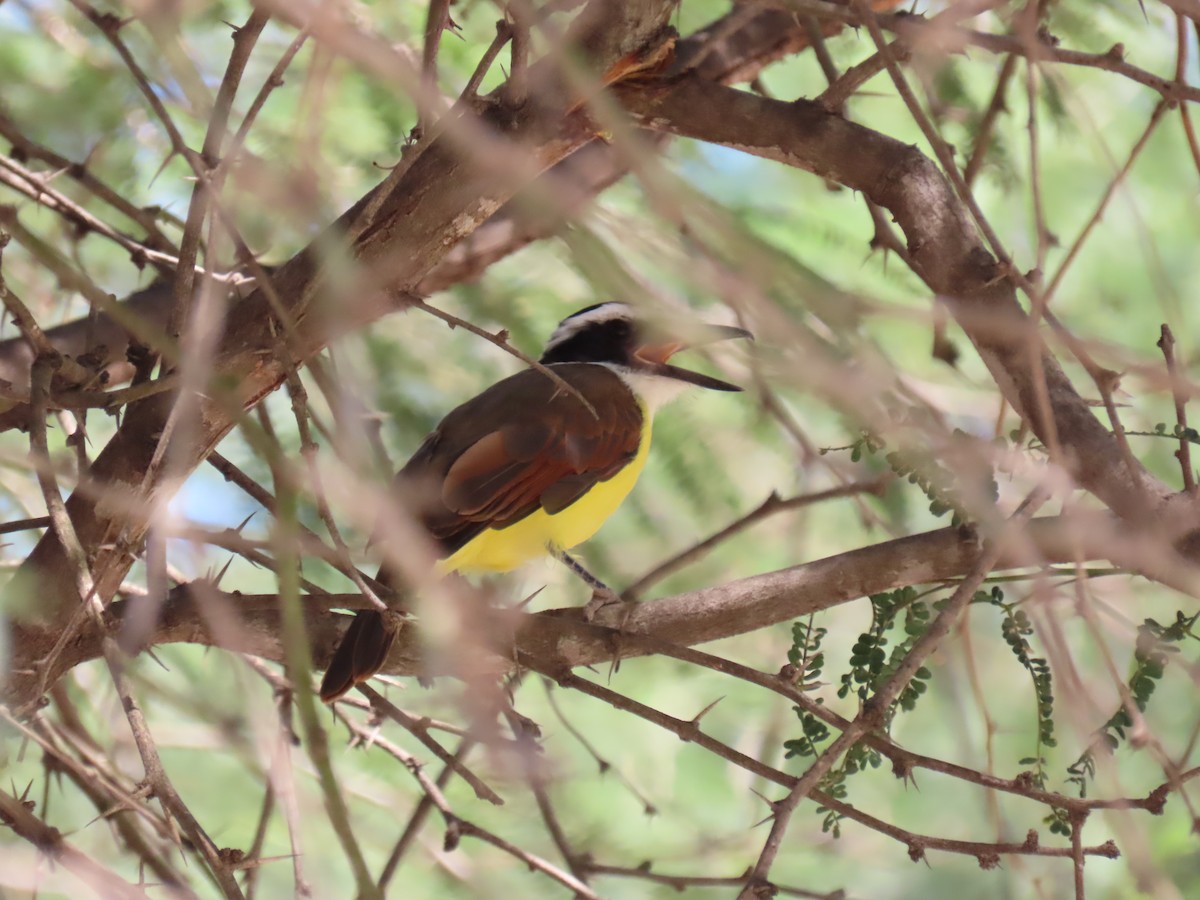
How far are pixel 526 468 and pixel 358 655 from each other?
87 centimetres

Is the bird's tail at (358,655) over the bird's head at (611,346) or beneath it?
beneath

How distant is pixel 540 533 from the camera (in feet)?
12.4

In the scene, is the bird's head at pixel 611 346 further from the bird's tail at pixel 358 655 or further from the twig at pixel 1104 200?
the twig at pixel 1104 200

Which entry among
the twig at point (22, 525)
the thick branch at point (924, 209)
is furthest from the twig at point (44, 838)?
the thick branch at point (924, 209)

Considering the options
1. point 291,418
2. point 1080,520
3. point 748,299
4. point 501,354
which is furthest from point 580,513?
point 748,299

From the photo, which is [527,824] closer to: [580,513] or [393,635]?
[580,513]

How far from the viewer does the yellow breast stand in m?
3.75

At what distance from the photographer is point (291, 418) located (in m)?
4.03

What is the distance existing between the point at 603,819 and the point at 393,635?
1766mm

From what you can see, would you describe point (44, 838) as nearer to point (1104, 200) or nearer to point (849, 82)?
point (1104, 200)

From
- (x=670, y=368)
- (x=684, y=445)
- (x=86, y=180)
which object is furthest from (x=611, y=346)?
(x=86, y=180)

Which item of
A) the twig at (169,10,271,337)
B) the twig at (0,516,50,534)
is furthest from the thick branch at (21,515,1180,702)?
the twig at (169,10,271,337)

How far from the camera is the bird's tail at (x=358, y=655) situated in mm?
2910

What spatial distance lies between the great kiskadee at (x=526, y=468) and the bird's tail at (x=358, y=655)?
0.30 metres
